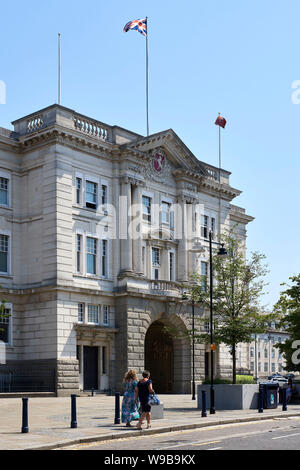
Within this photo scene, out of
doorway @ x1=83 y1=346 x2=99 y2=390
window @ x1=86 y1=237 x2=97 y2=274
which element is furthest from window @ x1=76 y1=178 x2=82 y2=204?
doorway @ x1=83 y1=346 x2=99 y2=390

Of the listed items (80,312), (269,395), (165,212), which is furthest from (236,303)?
(165,212)

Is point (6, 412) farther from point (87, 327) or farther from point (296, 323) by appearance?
point (296, 323)

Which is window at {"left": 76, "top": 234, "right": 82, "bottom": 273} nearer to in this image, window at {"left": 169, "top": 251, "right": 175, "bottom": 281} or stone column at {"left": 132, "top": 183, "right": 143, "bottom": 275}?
stone column at {"left": 132, "top": 183, "right": 143, "bottom": 275}

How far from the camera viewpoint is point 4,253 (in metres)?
45.4

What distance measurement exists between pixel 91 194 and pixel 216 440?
3114 cm

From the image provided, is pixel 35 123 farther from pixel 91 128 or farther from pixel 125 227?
pixel 125 227

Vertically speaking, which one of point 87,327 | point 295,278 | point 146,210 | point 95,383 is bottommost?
point 95,383

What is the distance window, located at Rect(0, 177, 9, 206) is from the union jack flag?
43.4 feet

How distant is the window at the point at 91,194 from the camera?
156ft

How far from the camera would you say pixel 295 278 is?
45.4m

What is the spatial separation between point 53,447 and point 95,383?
98.6 feet

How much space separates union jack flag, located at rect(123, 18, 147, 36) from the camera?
48.7 metres
